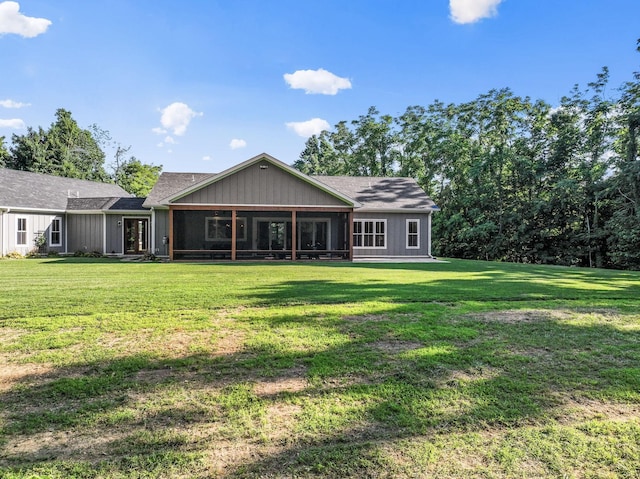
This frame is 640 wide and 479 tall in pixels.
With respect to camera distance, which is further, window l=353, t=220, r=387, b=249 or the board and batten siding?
window l=353, t=220, r=387, b=249

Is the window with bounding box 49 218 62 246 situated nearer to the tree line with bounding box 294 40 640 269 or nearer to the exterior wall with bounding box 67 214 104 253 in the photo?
the exterior wall with bounding box 67 214 104 253

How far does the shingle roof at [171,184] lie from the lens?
19673 mm

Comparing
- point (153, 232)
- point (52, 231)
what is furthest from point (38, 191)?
point (153, 232)

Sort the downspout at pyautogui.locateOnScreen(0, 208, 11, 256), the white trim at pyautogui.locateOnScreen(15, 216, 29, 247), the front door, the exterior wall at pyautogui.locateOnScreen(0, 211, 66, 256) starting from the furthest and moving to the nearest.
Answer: the front door → the white trim at pyautogui.locateOnScreen(15, 216, 29, 247) → the exterior wall at pyautogui.locateOnScreen(0, 211, 66, 256) → the downspout at pyautogui.locateOnScreen(0, 208, 11, 256)

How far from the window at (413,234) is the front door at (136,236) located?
→ 13.9m

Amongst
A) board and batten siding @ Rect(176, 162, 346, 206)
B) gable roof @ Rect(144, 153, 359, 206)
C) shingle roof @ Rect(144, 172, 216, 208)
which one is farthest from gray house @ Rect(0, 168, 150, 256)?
board and batten siding @ Rect(176, 162, 346, 206)

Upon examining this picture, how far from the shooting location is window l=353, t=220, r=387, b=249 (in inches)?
776

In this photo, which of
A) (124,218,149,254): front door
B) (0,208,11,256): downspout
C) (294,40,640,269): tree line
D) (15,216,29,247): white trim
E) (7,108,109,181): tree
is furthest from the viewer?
(7,108,109,181): tree

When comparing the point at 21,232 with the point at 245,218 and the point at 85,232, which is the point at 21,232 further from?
the point at 245,218

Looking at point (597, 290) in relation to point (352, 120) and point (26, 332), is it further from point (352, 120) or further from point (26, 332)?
point (352, 120)

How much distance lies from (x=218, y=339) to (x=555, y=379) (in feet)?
11.4

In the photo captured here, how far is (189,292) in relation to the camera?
309 inches

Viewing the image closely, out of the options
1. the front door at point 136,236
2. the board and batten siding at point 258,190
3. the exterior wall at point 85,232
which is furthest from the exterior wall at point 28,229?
the board and batten siding at point 258,190

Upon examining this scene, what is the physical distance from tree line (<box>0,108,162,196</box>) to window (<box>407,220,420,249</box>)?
88.9ft
